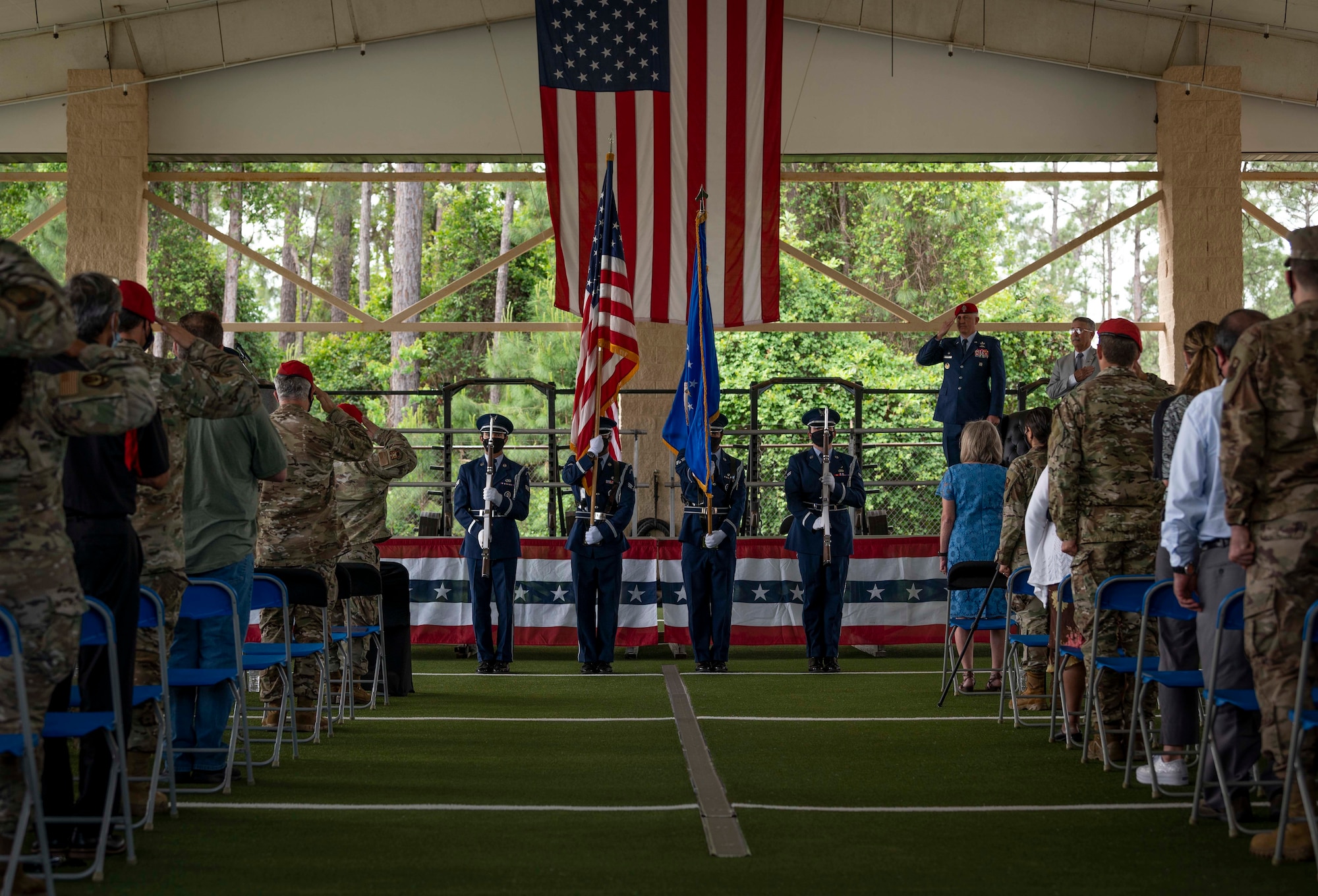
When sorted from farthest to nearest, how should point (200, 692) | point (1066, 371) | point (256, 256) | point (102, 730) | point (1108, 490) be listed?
point (256, 256) < point (1066, 371) < point (1108, 490) < point (200, 692) < point (102, 730)

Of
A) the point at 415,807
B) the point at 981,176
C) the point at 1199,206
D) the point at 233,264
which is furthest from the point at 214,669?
the point at 233,264

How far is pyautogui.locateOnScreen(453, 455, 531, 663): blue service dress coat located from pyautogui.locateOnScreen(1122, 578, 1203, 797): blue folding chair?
5995 millimetres

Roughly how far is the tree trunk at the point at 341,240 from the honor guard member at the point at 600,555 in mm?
22838

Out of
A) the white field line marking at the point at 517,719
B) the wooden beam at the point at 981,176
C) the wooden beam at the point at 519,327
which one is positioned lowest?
the white field line marking at the point at 517,719

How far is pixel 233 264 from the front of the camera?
29.3 metres

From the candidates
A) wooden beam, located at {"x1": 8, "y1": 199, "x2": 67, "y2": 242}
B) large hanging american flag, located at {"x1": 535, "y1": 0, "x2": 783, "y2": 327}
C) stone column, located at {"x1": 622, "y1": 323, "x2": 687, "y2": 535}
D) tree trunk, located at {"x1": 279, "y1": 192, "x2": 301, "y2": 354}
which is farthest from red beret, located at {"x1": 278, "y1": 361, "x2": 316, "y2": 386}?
tree trunk, located at {"x1": 279, "y1": 192, "x2": 301, "y2": 354}

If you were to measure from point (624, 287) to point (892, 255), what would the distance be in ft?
63.6

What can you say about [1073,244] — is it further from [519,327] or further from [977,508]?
[977,508]

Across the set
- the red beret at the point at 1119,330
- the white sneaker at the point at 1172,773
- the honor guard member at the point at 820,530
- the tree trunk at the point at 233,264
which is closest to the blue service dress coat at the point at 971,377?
the honor guard member at the point at 820,530

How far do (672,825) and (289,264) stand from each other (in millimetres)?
30705

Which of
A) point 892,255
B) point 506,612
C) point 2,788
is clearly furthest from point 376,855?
point 892,255

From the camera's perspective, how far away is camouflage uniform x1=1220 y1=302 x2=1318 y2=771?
3.99m

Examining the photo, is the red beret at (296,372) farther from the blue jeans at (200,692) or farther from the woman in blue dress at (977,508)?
the woman in blue dress at (977,508)

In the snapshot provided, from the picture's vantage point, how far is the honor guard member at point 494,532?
410 inches
